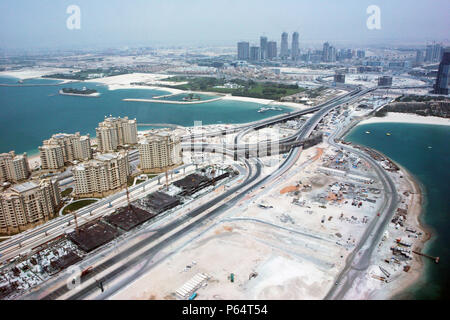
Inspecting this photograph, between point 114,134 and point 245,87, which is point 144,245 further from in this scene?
point 245,87

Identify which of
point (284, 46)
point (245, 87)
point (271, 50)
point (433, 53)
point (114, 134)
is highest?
point (284, 46)

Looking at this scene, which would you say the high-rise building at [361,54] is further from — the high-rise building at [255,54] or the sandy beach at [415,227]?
the sandy beach at [415,227]

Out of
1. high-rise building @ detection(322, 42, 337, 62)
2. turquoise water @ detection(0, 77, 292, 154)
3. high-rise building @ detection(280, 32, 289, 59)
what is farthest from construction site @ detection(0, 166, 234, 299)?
high-rise building @ detection(280, 32, 289, 59)

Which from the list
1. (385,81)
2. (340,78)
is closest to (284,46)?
(340,78)

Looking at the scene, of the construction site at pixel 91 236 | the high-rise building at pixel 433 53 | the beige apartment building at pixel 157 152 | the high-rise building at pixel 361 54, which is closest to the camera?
the construction site at pixel 91 236

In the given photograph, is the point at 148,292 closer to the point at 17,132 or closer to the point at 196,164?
the point at 196,164

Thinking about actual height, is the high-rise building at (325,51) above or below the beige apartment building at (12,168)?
above

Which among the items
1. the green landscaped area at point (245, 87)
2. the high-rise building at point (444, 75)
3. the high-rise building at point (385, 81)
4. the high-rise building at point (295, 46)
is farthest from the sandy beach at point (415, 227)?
the high-rise building at point (295, 46)
